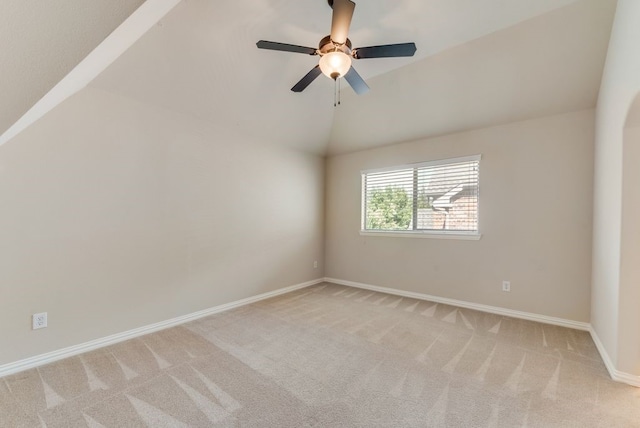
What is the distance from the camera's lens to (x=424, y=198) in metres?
4.09

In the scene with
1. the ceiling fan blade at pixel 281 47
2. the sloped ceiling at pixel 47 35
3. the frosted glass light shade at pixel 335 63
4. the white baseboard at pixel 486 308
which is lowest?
the white baseboard at pixel 486 308

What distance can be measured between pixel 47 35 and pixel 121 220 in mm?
2219

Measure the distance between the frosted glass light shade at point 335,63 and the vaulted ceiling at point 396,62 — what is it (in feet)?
1.96

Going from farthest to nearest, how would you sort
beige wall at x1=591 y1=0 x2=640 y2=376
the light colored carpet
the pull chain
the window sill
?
the window sill, the pull chain, beige wall at x1=591 y1=0 x2=640 y2=376, the light colored carpet

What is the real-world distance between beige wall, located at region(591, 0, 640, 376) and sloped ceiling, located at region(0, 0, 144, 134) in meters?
2.72

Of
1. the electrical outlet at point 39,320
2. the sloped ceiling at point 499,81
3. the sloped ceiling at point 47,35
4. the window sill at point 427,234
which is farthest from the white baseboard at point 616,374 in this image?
the electrical outlet at point 39,320

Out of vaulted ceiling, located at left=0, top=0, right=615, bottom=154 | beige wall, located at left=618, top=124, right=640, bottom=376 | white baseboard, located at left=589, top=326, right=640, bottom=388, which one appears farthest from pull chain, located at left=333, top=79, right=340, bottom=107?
white baseboard, located at left=589, top=326, right=640, bottom=388

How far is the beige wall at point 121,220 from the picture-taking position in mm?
2207

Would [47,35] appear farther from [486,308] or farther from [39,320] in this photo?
[486,308]

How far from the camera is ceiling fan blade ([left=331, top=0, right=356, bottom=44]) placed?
1.75 m

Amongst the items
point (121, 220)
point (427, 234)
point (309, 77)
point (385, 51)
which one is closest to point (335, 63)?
point (385, 51)

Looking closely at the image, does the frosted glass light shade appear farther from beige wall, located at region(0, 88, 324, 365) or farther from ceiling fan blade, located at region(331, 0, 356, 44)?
beige wall, located at region(0, 88, 324, 365)

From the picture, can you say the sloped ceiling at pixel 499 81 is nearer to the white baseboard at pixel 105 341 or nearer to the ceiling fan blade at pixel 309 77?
the ceiling fan blade at pixel 309 77

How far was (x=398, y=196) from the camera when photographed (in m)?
4.35
